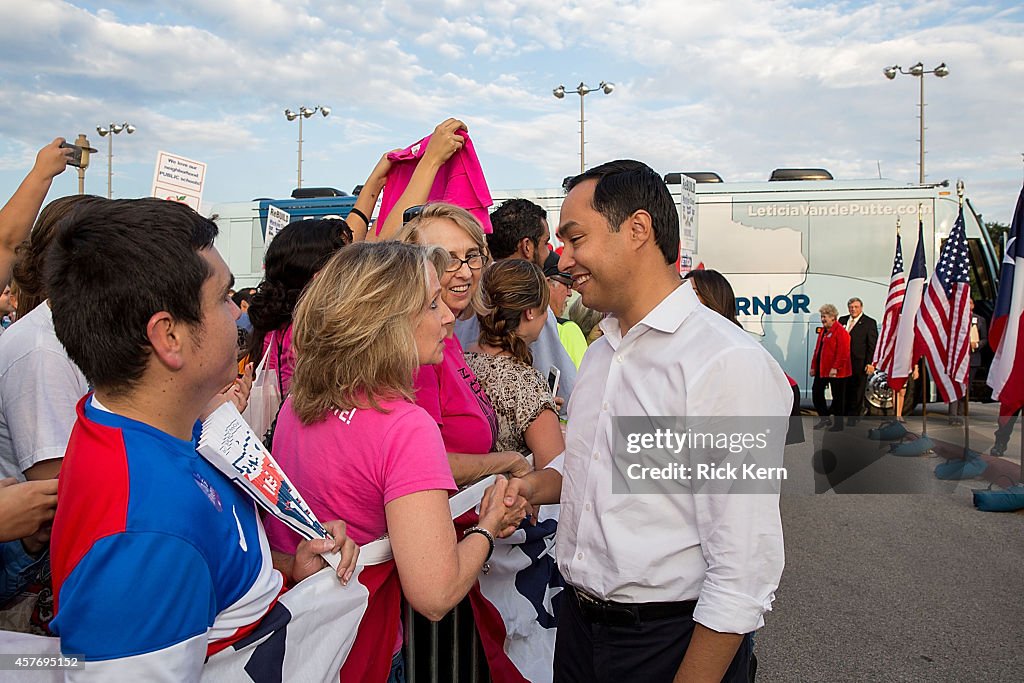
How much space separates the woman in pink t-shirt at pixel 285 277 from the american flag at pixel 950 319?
29.8 ft

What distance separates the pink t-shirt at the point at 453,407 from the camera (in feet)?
8.39

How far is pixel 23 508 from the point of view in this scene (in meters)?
1.79

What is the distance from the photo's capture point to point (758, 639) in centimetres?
480

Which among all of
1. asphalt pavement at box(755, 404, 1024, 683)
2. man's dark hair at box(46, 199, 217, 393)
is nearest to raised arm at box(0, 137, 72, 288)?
man's dark hair at box(46, 199, 217, 393)

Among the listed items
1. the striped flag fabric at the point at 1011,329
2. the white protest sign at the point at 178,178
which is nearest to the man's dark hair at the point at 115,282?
the white protest sign at the point at 178,178

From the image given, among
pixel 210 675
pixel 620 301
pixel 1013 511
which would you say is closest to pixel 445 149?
pixel 620 301

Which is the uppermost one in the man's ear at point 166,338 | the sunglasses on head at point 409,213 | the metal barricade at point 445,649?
the sunglasses on head at point 409,213

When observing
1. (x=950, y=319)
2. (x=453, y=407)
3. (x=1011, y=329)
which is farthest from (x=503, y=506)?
(x=950, y=319)

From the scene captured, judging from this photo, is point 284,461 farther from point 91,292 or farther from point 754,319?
point 754,319

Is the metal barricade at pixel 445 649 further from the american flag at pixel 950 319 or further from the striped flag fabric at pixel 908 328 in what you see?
the striped flag fabric at pixel 908 328

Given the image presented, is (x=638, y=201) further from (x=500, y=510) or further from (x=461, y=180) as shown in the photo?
(x=461, y=180)

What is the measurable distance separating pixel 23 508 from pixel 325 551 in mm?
680

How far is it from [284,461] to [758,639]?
370cm

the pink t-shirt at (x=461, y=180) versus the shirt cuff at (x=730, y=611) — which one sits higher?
the pink t-shirt at (x=461, y=180)
